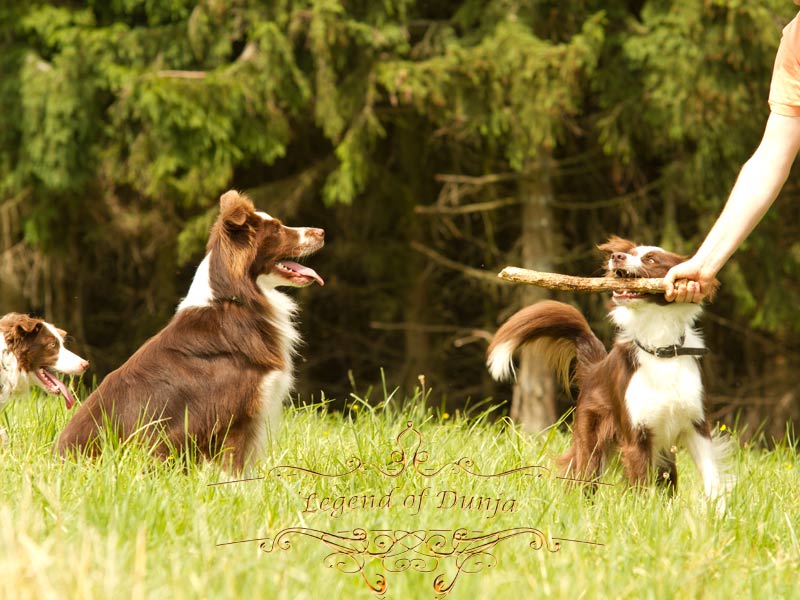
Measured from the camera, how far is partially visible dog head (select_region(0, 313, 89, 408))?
604 centimetres

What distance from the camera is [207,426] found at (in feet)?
15.2

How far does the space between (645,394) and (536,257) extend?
648 cm

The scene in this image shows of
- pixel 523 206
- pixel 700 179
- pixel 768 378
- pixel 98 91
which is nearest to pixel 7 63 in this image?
pixel 98 91

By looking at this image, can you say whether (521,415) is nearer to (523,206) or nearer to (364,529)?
(523,206)

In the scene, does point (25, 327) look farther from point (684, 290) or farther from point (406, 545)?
point (684, 290)

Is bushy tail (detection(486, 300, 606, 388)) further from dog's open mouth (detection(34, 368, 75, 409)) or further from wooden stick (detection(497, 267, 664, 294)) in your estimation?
dog's open mouth (detection(34, 368, 75, 409))

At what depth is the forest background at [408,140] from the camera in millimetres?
10117

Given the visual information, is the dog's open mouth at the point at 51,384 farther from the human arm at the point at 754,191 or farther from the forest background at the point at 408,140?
the forest background at the point at 408,140

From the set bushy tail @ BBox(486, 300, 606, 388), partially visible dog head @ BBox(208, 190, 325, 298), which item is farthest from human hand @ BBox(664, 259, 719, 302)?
partially visible dog head @ BBox(208, 190, 325, 298)

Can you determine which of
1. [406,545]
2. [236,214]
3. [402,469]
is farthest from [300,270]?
[406,545]

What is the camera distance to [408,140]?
40.3 ft

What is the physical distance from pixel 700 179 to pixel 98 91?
6690mm

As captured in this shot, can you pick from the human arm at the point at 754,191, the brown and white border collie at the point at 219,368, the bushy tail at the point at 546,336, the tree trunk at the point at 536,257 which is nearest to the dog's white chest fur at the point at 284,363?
the brown and white border collie at the point at 219,368

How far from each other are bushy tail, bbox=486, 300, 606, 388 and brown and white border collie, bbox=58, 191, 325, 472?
3.55ft
